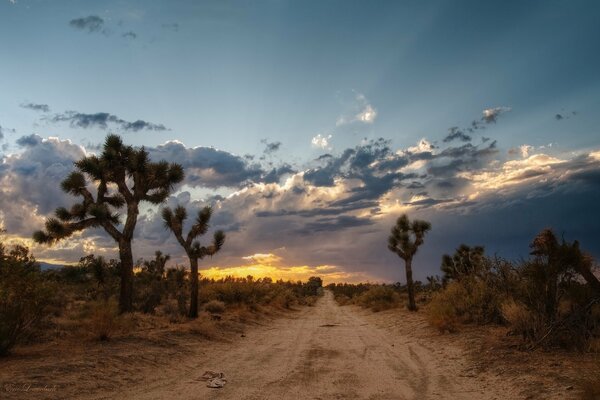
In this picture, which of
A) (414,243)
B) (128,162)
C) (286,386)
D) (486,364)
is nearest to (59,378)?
(286,386)

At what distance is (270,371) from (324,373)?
1209mm

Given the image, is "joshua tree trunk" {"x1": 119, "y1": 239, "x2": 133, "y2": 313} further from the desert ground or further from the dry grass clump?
the dry grass clump

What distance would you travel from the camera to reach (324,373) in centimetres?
934

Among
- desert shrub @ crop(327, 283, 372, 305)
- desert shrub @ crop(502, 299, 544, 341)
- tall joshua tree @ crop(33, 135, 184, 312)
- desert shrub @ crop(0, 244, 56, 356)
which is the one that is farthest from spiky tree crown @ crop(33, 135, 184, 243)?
desert shrub @ crop(327, 283, 372, 305)

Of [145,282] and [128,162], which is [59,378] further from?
[145,282]

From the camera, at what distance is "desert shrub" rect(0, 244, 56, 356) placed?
971 centimetres

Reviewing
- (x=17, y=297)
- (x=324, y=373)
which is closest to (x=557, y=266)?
(x=324, y=373)

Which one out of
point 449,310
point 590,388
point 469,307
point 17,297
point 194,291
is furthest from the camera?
point 194,291

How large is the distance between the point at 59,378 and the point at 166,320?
385 inches

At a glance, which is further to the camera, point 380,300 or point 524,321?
point 380,300

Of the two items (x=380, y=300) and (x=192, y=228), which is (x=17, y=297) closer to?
(x=192, y=228)

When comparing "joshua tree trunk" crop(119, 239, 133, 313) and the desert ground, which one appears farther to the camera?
"joshua tree trunk" crop(119, 239, 133, 313)

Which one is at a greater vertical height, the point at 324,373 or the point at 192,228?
the point at 192,228

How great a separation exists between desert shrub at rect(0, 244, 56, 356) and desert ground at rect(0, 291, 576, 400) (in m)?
0.53
